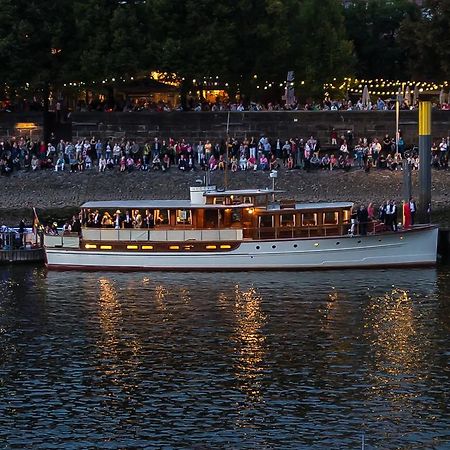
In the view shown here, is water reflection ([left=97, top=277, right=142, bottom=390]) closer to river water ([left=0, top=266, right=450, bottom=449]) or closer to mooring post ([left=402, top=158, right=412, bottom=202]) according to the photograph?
river water ([left=0, top=266, right=450, bottom=449])

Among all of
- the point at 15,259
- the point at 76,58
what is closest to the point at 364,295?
the point at 15,259

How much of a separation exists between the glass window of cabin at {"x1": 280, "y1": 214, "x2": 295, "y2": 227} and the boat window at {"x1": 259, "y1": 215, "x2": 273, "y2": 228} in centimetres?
43

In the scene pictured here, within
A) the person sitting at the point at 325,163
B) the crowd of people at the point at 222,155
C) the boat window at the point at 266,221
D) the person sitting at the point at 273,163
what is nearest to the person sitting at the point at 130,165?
the crowd of people at the point at 222,155

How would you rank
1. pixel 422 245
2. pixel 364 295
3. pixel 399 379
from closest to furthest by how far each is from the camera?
1. pixel 399 379
2. pixel 364 295
3. pixel 422 245

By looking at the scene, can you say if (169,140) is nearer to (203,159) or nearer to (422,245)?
(203,159)

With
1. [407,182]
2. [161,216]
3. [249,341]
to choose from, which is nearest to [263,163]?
[407,182]

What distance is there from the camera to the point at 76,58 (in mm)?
79750

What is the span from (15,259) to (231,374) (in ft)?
74.0

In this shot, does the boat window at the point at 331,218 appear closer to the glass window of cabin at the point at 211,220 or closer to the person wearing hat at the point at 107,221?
the glass window of cabin at the point at 211,220

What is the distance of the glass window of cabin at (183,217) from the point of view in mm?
59125

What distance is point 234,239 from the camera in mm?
58719

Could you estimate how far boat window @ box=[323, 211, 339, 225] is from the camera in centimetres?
5856

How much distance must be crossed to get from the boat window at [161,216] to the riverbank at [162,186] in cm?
986

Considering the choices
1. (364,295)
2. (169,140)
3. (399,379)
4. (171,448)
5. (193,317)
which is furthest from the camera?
(169,140)
